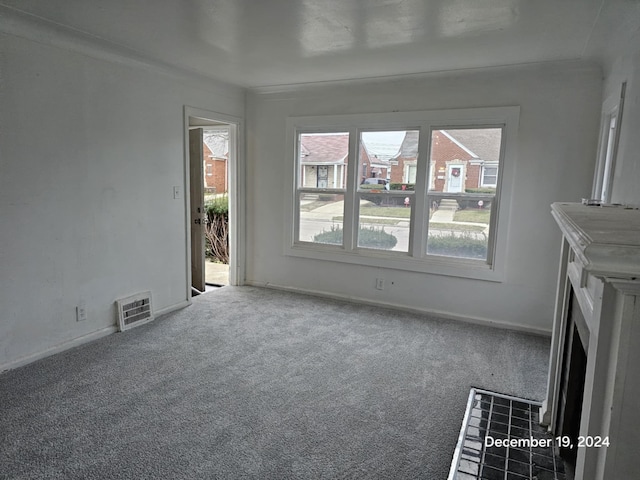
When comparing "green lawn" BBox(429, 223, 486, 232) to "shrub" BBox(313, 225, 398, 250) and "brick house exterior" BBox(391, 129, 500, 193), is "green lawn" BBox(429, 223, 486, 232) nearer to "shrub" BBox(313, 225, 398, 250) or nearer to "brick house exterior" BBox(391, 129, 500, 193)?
"brick house exterior" BBox(391, 129, 500, 193)

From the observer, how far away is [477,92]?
12.5ft

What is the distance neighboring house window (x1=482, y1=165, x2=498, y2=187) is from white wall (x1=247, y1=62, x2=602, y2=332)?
192 millimetres

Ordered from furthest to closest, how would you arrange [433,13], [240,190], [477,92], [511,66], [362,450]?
[240,190] < [477,92] < [511,66] < [433,13] < [362,450]

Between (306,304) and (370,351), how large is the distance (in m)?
1.30

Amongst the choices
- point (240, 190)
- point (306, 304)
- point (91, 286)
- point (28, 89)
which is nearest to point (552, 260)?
point (306, 304)

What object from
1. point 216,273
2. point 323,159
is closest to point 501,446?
point 323,159

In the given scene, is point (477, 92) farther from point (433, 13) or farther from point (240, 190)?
point (240, 190)

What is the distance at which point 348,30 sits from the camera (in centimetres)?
275

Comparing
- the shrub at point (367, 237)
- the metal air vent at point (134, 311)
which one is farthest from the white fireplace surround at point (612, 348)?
the metal air vent at point (134, 311)

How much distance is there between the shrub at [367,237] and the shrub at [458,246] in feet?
1.36

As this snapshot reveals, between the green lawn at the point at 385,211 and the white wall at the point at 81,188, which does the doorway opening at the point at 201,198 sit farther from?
the green lawn at the point at 385,211

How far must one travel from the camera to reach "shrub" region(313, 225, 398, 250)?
14.6 feet

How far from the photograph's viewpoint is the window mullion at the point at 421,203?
410 cm

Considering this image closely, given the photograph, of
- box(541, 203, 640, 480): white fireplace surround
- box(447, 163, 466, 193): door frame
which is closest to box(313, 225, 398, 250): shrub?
box(447, 163, 466, 193): door frame
